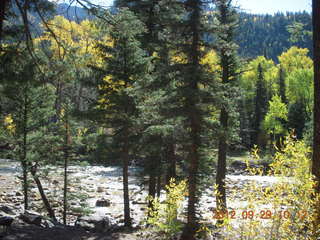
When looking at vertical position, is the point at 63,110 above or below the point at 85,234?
above

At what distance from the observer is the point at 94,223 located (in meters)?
12.6

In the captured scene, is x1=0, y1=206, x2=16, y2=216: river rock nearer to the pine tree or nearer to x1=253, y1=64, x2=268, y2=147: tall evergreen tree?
the pine tree

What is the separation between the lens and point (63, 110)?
13.4 metres

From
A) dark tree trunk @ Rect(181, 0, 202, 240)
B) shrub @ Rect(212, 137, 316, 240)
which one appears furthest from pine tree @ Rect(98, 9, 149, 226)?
shrub @ Rect(212, 137, 316, 240)

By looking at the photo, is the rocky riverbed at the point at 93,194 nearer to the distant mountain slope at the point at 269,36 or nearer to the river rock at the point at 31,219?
the river rock at the point at 31,219

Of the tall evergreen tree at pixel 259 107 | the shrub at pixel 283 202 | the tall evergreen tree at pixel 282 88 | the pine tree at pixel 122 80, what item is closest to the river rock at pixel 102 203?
the pine tree at pixel 122 80

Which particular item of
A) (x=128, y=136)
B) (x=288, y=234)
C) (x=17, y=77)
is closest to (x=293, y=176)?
(x=288, y=234)

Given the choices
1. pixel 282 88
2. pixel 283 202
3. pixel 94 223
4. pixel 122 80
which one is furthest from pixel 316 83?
pixel 282 88

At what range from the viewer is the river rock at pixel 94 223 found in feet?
39.8

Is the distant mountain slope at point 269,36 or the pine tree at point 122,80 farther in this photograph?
the distant mountain slope at point 269,36

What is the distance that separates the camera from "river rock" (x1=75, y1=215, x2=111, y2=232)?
12.1 m

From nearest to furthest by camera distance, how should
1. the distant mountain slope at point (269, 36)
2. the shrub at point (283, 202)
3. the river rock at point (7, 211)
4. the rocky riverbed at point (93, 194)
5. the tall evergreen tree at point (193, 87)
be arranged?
the shrub at point (283, 202) → the tall evergreen tree at point (193, 87) → the river rock at point (7, 211) → the rocky riverbed at point (93, 194) → the distant mountain slope at point (269, 36)

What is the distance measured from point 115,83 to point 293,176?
9086mm

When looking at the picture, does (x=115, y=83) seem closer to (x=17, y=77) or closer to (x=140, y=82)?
(x=140, y=82)
